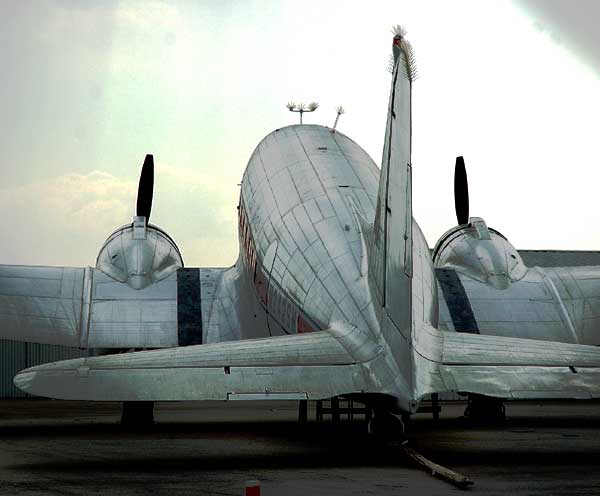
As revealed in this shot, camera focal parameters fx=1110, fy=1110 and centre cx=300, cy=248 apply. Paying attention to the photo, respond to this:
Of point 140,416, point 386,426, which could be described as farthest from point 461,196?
point 386,426

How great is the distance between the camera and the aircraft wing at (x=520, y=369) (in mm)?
12930

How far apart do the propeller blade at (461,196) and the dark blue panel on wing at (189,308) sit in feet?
22.3

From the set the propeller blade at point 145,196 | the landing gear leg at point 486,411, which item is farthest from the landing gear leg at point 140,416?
the propeller blade at point 145,196

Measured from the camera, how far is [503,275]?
24422 millimetres

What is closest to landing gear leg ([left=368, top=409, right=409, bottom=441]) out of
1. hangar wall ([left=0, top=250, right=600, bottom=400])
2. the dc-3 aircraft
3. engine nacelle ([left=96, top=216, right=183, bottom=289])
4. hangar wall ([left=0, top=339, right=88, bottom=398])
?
the dc-3 aircraft

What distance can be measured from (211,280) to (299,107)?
582 cm

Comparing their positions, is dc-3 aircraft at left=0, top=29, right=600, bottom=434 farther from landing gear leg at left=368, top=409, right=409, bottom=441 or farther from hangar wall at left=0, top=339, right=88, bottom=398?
hangar wall at left=0, top=339, right=88, bottom=398

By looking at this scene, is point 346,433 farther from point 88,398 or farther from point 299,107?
point 299,107

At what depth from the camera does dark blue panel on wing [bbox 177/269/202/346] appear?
76.3 ft

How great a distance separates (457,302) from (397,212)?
9989 millimetres

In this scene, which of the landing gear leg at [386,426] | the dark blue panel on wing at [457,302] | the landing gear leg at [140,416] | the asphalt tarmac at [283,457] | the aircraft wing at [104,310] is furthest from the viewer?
the dark blue panel on wing at [457,302]

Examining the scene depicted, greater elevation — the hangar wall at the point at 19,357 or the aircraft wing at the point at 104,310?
the hangar wall at the point at 19,357

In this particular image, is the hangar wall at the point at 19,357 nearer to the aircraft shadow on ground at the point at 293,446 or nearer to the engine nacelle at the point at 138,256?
the engine nacelle at the point at 138,256

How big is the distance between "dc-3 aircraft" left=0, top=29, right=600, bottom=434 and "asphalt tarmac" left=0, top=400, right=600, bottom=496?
93 cm
